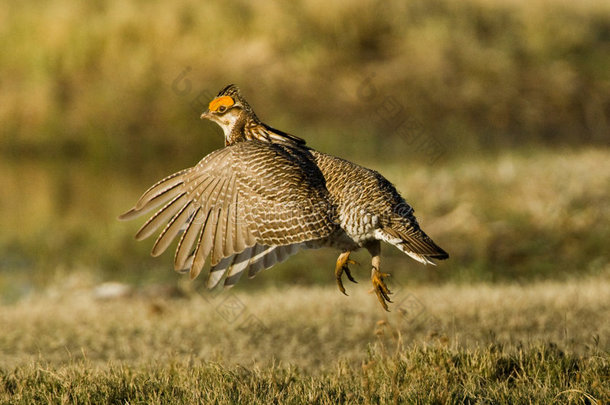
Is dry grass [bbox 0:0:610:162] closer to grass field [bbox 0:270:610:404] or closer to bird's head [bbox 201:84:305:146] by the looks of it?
grass field [bbox 0:270:610:404]

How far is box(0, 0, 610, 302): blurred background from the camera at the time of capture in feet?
41.1

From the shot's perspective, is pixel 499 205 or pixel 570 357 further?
pixel 499 205

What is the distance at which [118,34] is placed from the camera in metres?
18.7

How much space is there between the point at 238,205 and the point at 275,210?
200 mm

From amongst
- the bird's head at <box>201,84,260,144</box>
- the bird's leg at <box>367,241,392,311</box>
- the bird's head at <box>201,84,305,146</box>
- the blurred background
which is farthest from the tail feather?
the blurred background

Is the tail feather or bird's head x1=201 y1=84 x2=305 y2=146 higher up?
bird's head x1=201 y1=84 x2=305 y2=146

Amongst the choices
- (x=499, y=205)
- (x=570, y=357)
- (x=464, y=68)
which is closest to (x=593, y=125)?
(x=464, y=68)

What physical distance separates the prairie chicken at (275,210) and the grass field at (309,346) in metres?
0.50

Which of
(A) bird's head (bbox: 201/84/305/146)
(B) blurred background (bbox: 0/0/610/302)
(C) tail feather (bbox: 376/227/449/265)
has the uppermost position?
(B) blurred background (bbox: 0/0/610/302)

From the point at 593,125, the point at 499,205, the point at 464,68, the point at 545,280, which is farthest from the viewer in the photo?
the point at 464,68

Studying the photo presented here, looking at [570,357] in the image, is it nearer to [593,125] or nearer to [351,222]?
[351,222]

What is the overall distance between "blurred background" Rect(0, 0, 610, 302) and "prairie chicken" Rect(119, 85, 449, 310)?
20.4ft

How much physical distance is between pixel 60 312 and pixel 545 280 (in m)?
4.52

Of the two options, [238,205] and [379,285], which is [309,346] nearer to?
[379,285]
